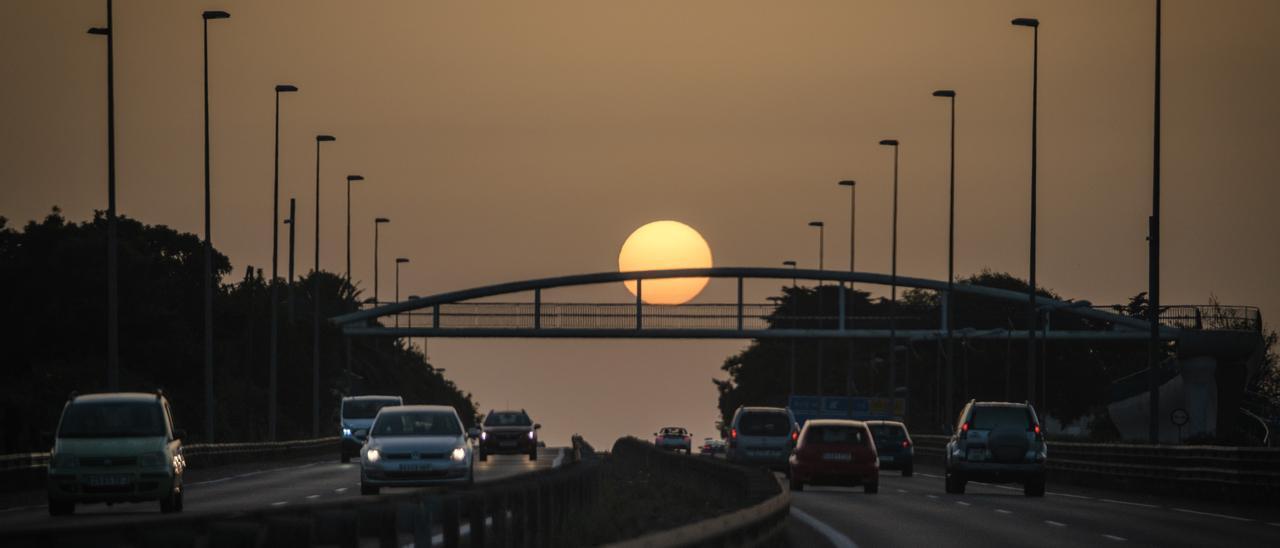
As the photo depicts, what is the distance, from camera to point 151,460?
29797 millimetres

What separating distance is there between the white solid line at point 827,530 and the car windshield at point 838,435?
8996mm

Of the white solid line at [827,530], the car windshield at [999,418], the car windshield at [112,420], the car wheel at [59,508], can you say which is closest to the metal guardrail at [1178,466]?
the car windshield at [999,418]

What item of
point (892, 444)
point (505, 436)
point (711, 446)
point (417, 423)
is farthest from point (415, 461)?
point (711, 446)

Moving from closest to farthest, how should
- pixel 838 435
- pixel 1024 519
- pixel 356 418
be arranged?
pixel 1024 519
pixel 838 435
pixel 356 418

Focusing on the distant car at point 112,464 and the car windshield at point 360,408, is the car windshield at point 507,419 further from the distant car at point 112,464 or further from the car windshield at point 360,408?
the distant car at point 112,464

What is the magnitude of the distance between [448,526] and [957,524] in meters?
14.0

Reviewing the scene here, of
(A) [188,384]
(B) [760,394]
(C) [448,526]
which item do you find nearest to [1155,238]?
(C) [448,526]

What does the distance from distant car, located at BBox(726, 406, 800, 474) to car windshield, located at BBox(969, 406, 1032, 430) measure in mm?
10426

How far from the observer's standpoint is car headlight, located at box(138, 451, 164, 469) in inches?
1170

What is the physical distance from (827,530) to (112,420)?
10.1m

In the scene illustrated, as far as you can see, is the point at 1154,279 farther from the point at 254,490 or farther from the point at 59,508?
the point at 59,508

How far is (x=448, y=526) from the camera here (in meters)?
16.3

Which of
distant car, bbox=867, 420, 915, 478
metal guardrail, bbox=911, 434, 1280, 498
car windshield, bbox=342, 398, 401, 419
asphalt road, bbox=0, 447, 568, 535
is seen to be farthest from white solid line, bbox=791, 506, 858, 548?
car windshield, bbox=342, 398, 401, 419

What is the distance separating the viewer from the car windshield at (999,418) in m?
42.0
